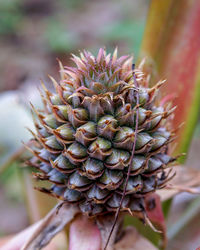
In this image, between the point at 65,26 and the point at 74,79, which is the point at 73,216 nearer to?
the point at 74,79

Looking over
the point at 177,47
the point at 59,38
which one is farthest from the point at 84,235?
the point at 59,38

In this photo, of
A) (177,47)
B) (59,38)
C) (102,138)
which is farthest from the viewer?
(59,38)

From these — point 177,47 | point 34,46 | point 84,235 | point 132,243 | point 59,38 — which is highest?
point 34,46

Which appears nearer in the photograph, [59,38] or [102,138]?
[102,138]

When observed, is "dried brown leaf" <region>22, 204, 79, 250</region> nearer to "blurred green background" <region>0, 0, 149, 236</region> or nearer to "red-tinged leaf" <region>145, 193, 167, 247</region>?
"red-tinged leaf" <region>145, 193, 167, 247</region>

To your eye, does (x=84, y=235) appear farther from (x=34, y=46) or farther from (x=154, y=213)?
(x=34, y=46)

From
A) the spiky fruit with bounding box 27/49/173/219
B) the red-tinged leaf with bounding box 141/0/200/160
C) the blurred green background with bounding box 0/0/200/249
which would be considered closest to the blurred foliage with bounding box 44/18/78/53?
the blurred green background with bounding box 0/0/200/249

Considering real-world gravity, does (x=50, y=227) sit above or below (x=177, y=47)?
below
